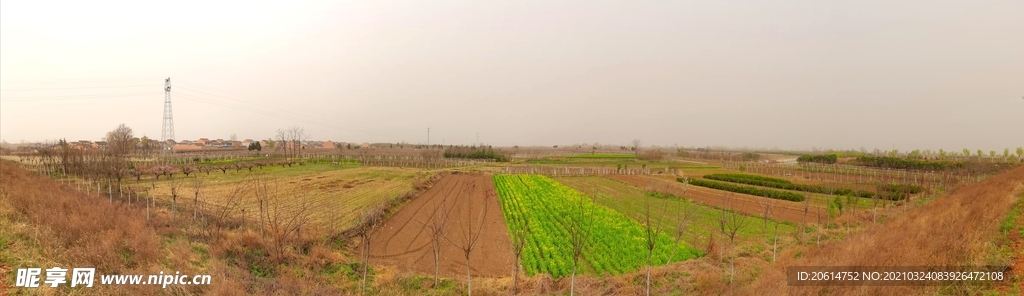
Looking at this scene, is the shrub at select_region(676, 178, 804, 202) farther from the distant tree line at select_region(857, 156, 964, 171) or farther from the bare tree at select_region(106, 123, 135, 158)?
the bare tree at select_region(106, 123, 135, 158)

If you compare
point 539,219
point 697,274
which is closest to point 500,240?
point 539,219

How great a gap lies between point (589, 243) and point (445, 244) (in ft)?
18.7

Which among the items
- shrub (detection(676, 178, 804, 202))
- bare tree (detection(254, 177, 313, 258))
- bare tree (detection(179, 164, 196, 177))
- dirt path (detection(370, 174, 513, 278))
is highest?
bare tree (detection(179, 164, 196, 177))

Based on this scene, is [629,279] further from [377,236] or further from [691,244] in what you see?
[377,236]

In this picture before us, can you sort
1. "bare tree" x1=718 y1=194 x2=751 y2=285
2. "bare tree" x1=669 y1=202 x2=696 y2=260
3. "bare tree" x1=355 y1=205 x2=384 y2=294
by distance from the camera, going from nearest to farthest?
"bare tree" x1=355 y1=205 x2=384 y2=294, "bare tree" x1=669 y1=202 x2=696 y2=260, "bare tree" x1=718 y1=194 x2=751 y2=285

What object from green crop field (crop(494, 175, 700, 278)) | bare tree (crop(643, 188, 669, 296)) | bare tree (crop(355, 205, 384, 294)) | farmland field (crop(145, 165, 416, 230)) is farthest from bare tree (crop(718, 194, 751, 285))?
farmland field (crop(145, 165, 416, 230))

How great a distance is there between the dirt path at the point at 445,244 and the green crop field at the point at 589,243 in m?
0.92

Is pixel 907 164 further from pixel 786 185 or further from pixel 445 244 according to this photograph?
pixel 445 244

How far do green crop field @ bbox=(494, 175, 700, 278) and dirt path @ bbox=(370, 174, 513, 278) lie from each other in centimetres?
92

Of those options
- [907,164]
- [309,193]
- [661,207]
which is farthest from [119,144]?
[907,164]

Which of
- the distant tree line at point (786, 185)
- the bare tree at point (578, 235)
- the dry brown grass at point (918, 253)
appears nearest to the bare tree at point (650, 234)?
the bare tree at point (578, 235)

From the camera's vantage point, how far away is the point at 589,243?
15227 mm

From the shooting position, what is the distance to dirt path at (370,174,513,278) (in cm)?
1279

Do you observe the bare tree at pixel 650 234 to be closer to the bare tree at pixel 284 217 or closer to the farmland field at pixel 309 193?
the bare tree at pixel 284 217
